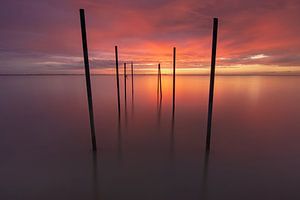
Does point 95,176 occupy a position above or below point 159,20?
below

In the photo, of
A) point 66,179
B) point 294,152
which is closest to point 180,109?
point 294,152

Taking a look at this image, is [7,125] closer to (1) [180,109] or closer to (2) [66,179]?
(2) [66,179]

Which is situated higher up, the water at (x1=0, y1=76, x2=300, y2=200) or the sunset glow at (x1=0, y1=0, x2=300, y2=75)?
the sunset glow at (x1=0, y1=0, x2=300, y2=75)

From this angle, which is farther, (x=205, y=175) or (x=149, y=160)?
(x=149, y=160)

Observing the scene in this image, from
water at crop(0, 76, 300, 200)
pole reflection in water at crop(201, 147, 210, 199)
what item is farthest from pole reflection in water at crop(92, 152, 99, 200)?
pole reflection in water at crop(201, 147, 210, 199)

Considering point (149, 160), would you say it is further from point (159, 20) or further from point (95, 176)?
point (159, 20)

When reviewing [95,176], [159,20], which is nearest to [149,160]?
[95,176]

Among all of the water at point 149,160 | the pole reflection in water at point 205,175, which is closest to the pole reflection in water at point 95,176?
the water at point 149,160

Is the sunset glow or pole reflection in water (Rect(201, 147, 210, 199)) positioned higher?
the sunset glow

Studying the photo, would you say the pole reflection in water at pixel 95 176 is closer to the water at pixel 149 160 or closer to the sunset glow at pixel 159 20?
the water at pixel 149 160

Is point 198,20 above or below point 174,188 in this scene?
above

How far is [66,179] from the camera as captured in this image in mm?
3117

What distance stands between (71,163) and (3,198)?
114 cm

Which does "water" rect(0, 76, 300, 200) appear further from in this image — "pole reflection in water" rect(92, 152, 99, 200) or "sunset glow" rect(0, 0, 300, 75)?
"sunset glow" rect(0, 0, 300, 75)
